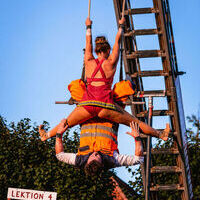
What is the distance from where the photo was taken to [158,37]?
841 cm

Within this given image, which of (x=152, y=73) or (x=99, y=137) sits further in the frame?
(x=152, y=73)

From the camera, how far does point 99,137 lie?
6.08 meters

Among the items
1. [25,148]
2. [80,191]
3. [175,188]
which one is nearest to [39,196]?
[175,188]

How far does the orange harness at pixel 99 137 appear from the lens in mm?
6047

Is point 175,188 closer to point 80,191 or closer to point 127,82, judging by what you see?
point 127,82

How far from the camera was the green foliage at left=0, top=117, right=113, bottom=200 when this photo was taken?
49.1 ft

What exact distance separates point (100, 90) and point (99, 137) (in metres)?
0.69

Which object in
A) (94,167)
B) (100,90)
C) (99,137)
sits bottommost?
(94,167)

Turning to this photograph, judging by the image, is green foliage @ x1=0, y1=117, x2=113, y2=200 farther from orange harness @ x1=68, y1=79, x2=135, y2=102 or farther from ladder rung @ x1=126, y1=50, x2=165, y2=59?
orange harness @ x1=68, y1=79, x2=135, y2=102

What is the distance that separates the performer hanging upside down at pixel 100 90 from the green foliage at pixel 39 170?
343 inches

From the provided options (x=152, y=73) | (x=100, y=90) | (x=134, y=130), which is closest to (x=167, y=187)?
(x=152, y=73)

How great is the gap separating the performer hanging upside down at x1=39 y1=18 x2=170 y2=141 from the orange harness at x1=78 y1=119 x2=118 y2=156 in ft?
0.43

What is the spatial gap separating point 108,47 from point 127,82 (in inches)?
24.6

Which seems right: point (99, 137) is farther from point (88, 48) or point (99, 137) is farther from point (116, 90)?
point (88, 48)
